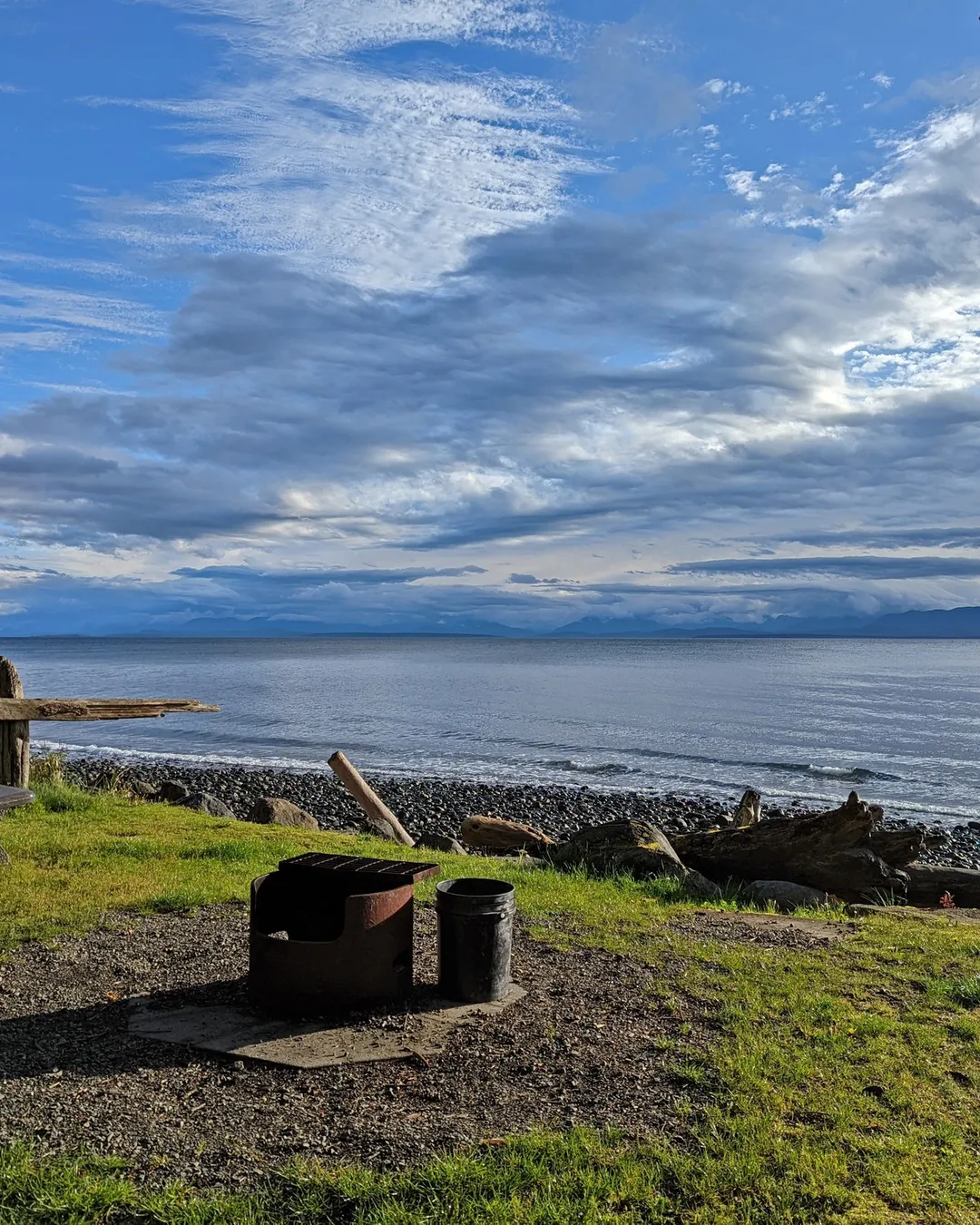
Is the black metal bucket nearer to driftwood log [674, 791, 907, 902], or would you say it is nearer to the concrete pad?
the concrete pad

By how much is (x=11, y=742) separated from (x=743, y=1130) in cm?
1249

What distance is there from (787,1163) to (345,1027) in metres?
2.85

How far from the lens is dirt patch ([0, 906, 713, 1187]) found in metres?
4.66

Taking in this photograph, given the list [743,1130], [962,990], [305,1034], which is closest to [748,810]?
[962,990]

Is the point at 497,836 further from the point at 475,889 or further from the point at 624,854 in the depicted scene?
the point at 475,889

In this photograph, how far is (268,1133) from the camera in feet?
15.6

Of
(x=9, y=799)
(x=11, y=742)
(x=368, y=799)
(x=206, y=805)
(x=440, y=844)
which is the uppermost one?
(x=11, y=742)

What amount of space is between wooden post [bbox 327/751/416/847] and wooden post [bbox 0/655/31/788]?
16.0 feet

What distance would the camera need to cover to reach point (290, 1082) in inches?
Answer: 211

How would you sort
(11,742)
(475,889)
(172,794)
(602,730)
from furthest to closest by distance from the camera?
(602,730), (172,794), (11,742), (475,889)

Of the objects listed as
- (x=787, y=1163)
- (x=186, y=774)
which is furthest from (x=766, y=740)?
(x=787, y=1163)

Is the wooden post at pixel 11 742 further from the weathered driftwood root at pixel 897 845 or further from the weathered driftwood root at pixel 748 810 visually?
the weathered driftwood root at pixel 897 845

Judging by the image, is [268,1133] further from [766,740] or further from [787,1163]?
[766,740]

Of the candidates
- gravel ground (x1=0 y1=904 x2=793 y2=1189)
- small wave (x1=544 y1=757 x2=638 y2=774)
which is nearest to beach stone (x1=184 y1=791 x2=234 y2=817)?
gravel ground (x1=0 y1=904 x2=793 y2=1189)
